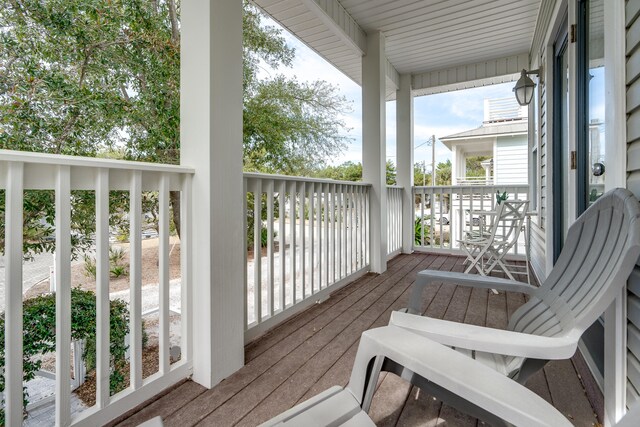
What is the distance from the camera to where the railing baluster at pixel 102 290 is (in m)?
1.29

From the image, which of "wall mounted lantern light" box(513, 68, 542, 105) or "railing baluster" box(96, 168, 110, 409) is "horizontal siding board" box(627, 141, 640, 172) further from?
"wall mounted lantern light" box(513, 68, 542, 105)

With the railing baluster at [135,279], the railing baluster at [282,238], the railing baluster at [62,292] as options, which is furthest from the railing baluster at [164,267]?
the railing baluster at [282,238]

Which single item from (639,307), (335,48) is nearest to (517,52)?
(335,48)

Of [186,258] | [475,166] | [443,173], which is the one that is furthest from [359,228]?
[443,173]

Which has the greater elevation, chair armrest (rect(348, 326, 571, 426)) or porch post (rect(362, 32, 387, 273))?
porch post (rect(362, 32, 387, 273))

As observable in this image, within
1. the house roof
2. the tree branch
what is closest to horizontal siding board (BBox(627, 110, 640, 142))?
the tree branch

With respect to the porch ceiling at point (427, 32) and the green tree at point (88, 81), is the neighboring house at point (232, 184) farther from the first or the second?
the green tree at point (88, 81)

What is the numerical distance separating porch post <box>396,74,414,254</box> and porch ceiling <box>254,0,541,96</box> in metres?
0.27

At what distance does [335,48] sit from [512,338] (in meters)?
4.22

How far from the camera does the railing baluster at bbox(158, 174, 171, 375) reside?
60.2 inches

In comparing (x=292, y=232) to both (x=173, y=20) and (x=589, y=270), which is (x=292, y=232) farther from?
(x=173, y=20)

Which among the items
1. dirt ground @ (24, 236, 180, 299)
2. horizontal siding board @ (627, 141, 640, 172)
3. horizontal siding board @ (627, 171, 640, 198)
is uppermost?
horizontal siding board @ (627, 141, 640, 172)

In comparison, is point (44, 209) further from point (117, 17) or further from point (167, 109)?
point (117, 17)

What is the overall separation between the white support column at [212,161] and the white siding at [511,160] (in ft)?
26.0
